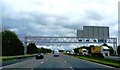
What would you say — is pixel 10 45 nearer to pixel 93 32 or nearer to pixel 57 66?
pixel 93 32

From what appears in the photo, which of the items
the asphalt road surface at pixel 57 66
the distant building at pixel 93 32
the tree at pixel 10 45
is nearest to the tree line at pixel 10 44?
the tree at pixel 10 45

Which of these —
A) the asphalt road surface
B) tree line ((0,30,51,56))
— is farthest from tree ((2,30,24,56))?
the asphalt road surface

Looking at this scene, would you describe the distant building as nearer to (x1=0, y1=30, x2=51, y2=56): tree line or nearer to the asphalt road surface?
the asphalt road surface

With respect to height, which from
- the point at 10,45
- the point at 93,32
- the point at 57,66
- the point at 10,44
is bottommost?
the point at 10,45

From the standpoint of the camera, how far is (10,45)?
12031cm

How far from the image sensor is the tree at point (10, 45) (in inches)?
4480

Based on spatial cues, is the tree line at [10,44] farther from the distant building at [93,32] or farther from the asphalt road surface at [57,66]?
the asphalt road surface at [57,66]

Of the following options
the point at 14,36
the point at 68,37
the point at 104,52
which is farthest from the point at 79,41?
the point at 14,36

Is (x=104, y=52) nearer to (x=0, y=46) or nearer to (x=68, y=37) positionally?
(x=68, y=37)

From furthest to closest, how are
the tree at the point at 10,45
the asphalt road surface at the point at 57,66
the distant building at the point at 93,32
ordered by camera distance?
1. the tree at the point at 10,45
2. the distant building at the point at 93,32
3. the asphalt road surface at the point at 57,66

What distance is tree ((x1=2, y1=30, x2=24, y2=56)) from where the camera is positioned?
373 ft

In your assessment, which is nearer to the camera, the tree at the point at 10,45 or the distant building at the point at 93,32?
the distant building at the point at 93,32

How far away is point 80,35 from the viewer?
261ft

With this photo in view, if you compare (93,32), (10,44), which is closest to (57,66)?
(93,32)
